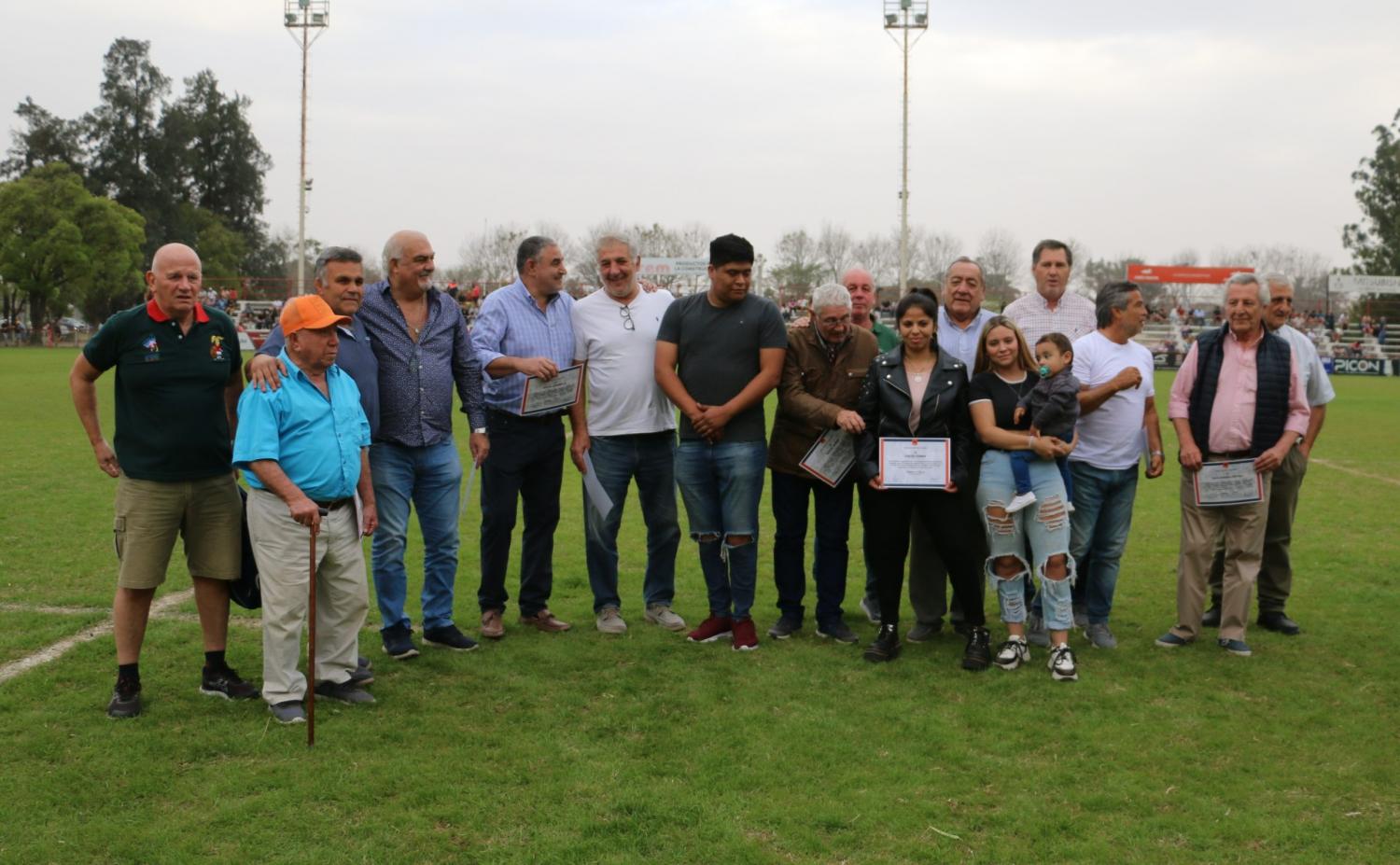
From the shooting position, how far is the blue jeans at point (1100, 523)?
19.5 ft

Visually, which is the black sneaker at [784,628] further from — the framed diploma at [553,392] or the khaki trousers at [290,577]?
the khaki trousers at [290,577]

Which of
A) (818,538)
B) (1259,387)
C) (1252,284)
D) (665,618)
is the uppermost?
(1252,284)

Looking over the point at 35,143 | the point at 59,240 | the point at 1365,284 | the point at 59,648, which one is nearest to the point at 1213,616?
the point at 59,648

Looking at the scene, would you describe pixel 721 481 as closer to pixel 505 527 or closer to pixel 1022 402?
pixel 505 527

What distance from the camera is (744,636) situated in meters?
5.92

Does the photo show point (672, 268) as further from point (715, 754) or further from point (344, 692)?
point (715, 754)

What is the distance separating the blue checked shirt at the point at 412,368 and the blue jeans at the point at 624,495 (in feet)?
3.03

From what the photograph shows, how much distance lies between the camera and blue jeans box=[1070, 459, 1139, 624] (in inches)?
234

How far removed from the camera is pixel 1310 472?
1294cm

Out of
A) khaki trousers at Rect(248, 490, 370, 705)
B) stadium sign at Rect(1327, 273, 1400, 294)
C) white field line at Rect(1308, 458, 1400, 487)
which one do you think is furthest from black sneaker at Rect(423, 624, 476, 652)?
stadium sign at Rect(1327, 273, 1400, 294)

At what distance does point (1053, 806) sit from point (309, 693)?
2865mm

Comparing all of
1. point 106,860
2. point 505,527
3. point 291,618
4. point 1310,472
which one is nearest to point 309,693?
point 291,618

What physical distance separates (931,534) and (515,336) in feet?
8.15

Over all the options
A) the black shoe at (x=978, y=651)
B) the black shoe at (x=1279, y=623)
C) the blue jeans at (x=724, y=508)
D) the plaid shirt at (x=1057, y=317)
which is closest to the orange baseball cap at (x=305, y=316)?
the blue jeans at (x=724, y=508)
